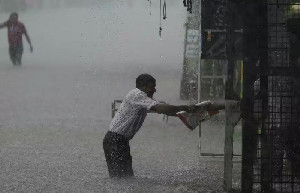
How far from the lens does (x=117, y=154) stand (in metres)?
7.71

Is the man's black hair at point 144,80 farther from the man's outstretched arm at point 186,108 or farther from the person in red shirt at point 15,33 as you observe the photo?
the person in red shirt at point 15,33

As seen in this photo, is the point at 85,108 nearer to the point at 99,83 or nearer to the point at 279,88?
the point at 99,83

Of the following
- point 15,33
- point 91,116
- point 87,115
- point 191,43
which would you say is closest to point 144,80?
point 91,116

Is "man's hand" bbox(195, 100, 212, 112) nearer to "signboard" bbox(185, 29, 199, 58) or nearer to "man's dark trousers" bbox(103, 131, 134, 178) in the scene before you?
"man's dark trousers" bbox(103, 131, 134, 178)

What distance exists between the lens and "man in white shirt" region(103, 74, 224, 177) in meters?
7.42

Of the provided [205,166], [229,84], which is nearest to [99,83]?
[205,166]

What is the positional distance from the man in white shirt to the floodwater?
0.20m

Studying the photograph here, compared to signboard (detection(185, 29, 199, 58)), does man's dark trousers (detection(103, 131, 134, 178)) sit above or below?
below

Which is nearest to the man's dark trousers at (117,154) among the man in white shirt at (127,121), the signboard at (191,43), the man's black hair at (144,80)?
the man in white shirt at (127,121)

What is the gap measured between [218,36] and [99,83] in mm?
11164

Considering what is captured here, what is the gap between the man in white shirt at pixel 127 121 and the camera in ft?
24.3

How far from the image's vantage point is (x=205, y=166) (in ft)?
28.9

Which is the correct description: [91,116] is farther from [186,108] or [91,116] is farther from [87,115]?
[186,108]

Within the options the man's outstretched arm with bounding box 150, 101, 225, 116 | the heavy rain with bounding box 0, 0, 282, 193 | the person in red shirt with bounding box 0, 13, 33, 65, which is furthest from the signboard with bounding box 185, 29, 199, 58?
the man's outstretched arm with bounding box 150, 101, 225, 116
